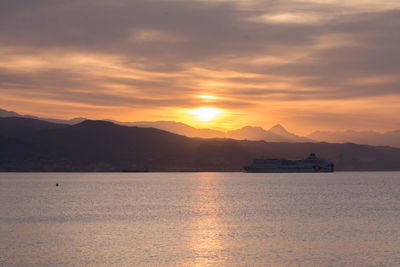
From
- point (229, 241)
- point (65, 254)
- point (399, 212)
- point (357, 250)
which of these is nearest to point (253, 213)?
point (399, 212)

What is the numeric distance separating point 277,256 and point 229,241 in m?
10.6

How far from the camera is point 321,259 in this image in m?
51.9

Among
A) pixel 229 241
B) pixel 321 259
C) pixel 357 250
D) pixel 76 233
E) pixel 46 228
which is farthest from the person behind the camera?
pixel 46 228

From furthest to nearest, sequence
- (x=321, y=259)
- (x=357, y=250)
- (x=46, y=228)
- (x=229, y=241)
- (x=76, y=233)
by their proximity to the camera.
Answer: (x=46, y=228)
(x=76, y=233)
(x=229, y=241)
(x=357, y=250)
(x=321, y=259)

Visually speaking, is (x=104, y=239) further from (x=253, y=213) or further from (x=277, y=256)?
(x=253, y=213)

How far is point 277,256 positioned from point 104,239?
72.2 feet

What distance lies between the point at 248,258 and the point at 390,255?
13.6 meters

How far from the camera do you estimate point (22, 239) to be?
211ft

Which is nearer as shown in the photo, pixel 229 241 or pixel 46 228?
pixel 229 241

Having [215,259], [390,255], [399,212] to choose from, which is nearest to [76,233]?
[215,259]

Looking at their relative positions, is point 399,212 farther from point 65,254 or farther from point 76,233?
point 65,254

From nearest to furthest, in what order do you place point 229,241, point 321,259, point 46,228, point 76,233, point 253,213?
point 321,259 < point 229,241 < point 76,233 < point 46,228 < point 253,213

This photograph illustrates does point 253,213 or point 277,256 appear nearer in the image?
point 277,256

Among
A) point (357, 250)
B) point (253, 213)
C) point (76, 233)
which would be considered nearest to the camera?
point (357, 250)
